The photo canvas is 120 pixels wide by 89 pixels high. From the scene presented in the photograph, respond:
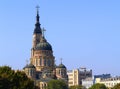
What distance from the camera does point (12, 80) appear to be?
81.8 meters

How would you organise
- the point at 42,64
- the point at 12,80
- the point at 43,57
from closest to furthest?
the point at 12,80, the point at 43,57, the point at 42,64

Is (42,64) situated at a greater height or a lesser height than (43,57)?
lesser

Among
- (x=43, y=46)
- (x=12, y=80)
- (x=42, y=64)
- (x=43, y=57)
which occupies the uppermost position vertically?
(x=43, y=46)

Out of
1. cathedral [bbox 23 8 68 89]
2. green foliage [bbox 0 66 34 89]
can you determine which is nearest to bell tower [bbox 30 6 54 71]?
cathedral [bbox 23 8 68 89]

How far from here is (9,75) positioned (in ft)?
271

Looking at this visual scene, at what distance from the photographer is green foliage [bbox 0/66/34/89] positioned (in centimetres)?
7881

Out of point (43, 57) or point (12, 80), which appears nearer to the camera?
A: point (12, 80)

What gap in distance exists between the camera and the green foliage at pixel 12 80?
78.8 m

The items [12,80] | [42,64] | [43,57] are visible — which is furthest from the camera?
[42,64]

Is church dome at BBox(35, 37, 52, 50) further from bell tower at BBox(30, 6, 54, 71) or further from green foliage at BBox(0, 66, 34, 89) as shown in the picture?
green foliage at BBox(0, 66, 34, 89)

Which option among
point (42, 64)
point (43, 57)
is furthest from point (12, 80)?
point (42, 64)

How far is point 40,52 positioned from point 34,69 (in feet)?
22.5

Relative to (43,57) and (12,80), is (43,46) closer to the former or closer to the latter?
(43,57)

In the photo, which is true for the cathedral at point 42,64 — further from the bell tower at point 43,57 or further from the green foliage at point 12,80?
the green foliage at point 12,80
